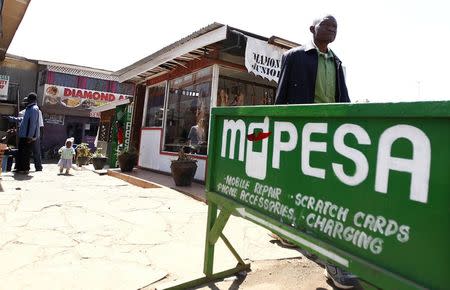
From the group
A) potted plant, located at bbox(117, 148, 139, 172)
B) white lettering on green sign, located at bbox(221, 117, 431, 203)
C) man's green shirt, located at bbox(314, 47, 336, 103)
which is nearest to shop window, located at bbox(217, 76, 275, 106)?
A: potted plant, located at bbox(117, 148, 139, 172)

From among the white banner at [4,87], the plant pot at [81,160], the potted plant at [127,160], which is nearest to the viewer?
the potted plant at [127,160]

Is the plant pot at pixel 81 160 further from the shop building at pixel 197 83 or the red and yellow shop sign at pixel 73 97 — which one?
the red and yellow shop sign at pixel 73 97

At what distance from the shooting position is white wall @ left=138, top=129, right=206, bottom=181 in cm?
902

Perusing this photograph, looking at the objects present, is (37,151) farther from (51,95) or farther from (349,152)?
(51,95)

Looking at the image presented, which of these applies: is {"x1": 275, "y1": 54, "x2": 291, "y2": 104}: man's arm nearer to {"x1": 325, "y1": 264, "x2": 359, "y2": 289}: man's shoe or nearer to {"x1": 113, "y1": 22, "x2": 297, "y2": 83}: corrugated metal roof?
{"x1": 325, "y1": 264, "x2": 359, "y2": 289}: man's shoe

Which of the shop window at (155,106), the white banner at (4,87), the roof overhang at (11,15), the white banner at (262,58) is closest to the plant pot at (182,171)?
the white banner at (262,58)

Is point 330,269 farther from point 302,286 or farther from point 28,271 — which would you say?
point 28,271

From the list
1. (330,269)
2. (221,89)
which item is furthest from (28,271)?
(221,89)

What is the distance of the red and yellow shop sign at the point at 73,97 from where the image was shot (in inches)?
919

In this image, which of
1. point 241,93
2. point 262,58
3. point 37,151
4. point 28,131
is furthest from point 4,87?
point 262,58

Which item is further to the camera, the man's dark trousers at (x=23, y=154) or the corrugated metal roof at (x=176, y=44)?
the man's dark trousers at (x=23, y=154)

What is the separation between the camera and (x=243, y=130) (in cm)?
207

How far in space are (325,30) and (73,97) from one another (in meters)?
24.3

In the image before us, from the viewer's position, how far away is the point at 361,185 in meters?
1.31
